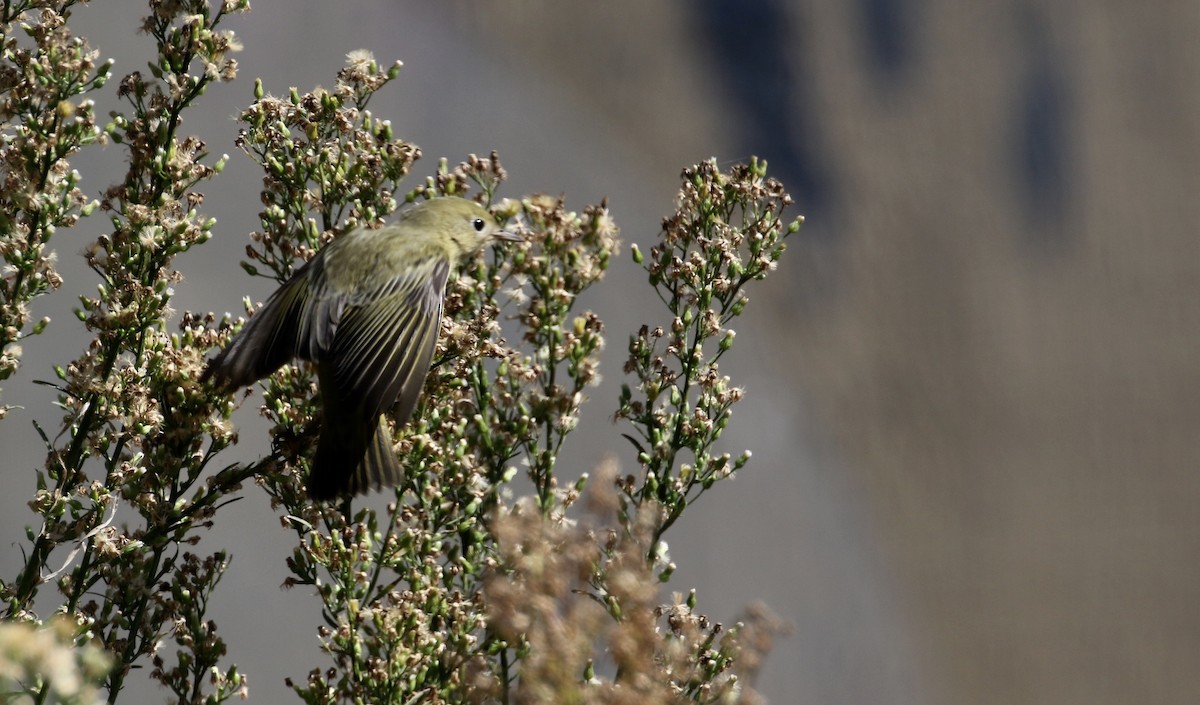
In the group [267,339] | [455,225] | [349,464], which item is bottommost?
[349,464]

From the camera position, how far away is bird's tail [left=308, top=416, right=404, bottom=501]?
132 cm

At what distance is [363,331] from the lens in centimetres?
148

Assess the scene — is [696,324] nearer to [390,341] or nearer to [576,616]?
[390,341]

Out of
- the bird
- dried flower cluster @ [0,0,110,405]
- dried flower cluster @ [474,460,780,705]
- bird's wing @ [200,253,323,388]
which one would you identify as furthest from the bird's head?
dried flower cluster @ [474,460,780,705]

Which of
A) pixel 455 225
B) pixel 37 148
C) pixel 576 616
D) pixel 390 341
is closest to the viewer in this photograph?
pixel 576 616

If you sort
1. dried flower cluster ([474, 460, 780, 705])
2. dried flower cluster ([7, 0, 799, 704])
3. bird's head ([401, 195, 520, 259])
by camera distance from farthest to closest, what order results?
bird's head ([401, 195, 520, 259]) < dried flower cluster ([7, 0, 799, 704]) < dried flower cluster ([474, 460, 780, 705])

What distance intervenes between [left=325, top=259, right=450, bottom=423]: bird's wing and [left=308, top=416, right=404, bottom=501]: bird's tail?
0.03 metres

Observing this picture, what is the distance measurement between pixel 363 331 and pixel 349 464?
8.4 inches

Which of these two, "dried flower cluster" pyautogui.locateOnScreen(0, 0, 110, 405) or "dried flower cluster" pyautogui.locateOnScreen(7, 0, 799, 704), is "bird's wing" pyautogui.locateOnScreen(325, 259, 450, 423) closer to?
"dried flower cluster" pyautogui.locateOnScreen(7, 0, 799, 704)

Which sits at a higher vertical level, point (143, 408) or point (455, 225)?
point (455, 225)

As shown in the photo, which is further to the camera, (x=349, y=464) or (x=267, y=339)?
(x=267, y=339)

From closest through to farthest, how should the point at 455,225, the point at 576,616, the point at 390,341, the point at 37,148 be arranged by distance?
the point at 576,616, the point at 37,148, the point at 390,341, the point at 455,225

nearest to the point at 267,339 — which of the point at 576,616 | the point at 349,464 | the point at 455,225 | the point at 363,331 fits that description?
the point at 363,331

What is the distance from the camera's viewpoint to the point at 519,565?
0.86 metres
